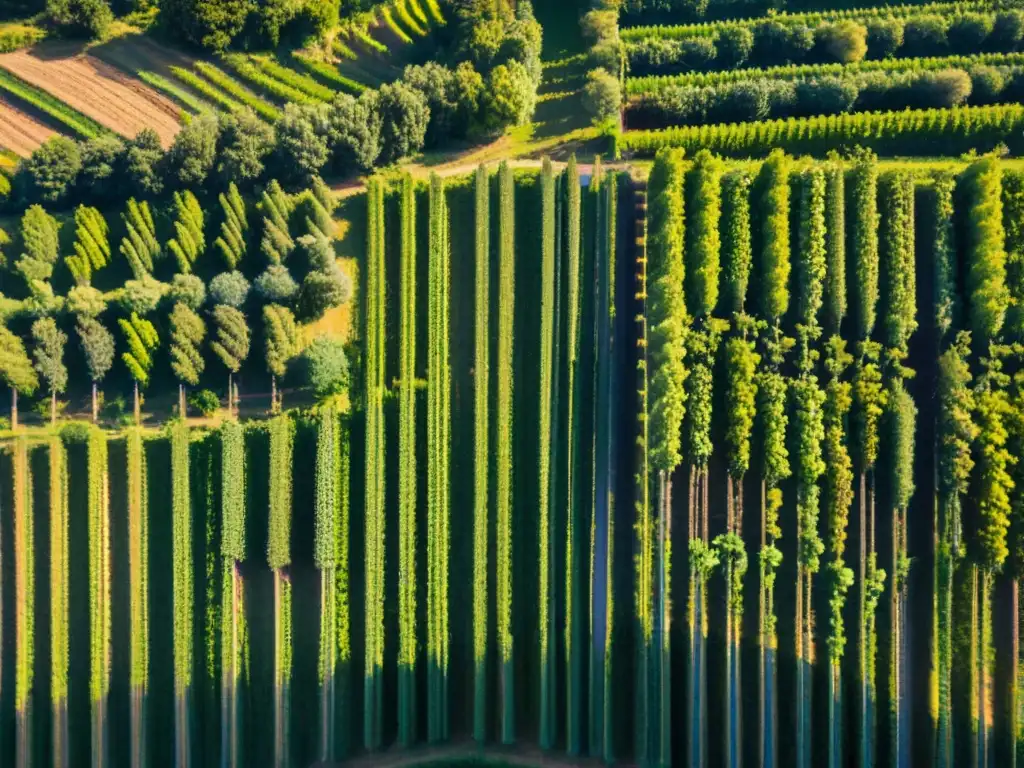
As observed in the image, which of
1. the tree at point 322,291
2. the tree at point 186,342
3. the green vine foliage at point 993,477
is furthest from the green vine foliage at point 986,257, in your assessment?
the tree at point 186,342

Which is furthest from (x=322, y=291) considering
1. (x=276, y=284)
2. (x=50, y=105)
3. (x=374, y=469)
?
(x=50, y=105)

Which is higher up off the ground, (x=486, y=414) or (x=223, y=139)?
(x=223, y=139)

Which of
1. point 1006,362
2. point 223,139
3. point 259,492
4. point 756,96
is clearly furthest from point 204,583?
point 1006,362

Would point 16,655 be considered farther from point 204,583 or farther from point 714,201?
point 714,201

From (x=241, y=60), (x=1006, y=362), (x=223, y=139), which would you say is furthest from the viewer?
(x=241, y=60)

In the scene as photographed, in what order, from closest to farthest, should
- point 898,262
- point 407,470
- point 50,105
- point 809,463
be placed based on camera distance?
1. point 809,463
2. point 898,262
3. point 407,470
4. point 50,105

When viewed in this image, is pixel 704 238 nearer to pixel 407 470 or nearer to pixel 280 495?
pixel 407 470
